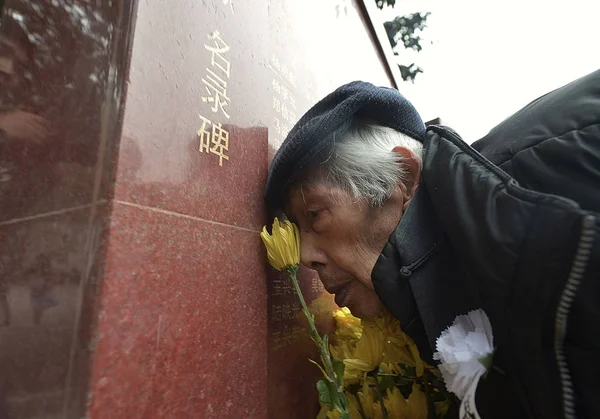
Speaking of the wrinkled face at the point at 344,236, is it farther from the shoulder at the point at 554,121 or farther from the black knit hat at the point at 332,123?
the shoulder at the point at 554,121

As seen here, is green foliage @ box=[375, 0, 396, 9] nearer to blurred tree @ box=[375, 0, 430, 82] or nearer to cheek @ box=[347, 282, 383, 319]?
blurred tree @ box=[375, 0, 430, 82]

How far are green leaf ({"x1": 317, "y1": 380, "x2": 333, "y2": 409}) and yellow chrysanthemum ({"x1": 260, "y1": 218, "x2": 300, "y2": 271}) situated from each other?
1.13 ft

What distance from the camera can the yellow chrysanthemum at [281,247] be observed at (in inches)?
48.2

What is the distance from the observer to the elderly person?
0.75m

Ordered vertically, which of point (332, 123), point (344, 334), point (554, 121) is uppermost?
point (332, 123)

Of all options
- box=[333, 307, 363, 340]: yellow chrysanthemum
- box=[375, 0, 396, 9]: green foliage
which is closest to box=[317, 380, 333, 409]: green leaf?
box=[333, 307, 363, 340]: yellow chrysanthemum

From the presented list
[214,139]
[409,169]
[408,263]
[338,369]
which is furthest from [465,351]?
[214,139]

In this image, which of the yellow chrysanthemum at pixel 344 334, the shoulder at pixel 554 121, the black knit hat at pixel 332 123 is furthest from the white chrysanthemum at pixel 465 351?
the black knit hat at pixel 332 123

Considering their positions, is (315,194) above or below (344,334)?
above

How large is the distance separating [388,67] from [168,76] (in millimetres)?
2976

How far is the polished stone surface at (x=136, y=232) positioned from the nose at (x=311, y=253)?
0.45 ft

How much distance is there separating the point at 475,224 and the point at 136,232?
715mm

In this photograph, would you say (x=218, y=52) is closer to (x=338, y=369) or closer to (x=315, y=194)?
(x=315, y=194)

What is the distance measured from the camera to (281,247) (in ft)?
4.00
